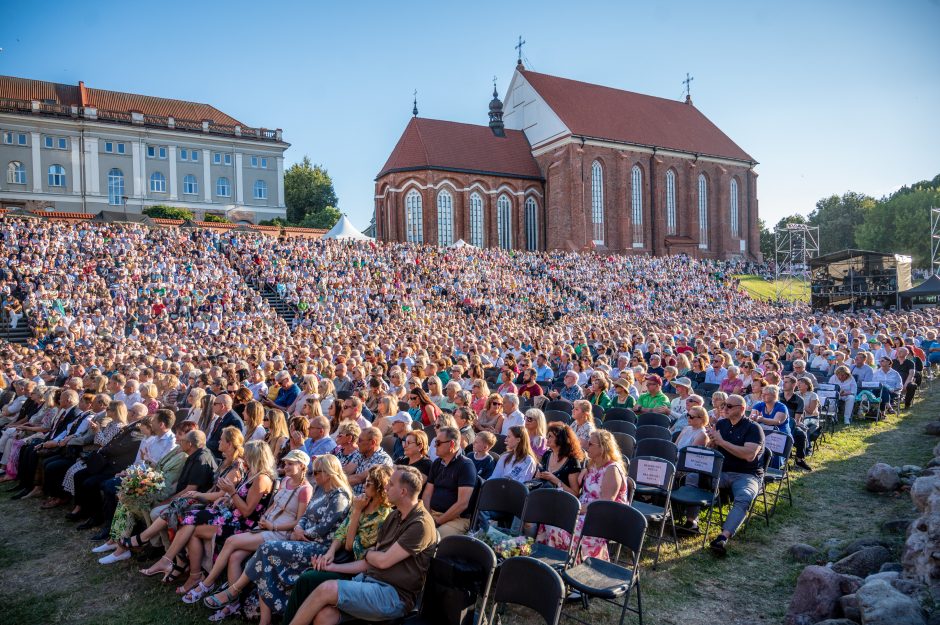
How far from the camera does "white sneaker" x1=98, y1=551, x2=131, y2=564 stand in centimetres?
637

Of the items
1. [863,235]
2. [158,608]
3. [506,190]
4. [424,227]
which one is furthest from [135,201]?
[863,235]

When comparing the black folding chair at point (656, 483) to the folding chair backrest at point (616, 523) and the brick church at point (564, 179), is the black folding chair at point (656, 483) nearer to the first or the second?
the folding chair backrest at point (616, 523)

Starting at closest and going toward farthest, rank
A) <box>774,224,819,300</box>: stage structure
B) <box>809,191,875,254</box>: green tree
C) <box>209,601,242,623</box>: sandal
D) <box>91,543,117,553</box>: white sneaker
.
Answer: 1. <box>209,601,242,623</box>: sandal
2. <box>91,543,117,553</box>: white sneaker
3. <box>774,224,819,300</box>: stage structure
4. <box>809,191,875,254</box>: green tree

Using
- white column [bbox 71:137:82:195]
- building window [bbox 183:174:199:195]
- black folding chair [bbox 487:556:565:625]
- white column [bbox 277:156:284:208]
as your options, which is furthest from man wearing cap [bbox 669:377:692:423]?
white column [bbox 71:137:82:195]

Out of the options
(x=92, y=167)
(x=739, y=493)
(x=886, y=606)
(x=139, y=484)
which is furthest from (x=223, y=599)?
(x=92, y=167)

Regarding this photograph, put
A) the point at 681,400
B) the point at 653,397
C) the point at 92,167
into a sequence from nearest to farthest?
the point at 681,400
the point at 653,397
the point at 92,167

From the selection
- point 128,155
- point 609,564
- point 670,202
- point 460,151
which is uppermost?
point 128,155

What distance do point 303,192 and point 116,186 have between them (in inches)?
761

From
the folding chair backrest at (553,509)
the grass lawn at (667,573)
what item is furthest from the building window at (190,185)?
the folding chair backrest at (553,509)

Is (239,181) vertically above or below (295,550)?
above

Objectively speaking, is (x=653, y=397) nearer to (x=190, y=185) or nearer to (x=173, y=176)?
(x=173, y=176)

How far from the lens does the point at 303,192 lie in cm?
6612

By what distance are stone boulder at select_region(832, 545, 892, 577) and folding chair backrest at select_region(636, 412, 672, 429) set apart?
330 centimetres

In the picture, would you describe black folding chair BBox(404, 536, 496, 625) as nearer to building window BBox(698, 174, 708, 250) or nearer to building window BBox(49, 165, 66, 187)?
building window BBox(698, 174, 708, 250)
